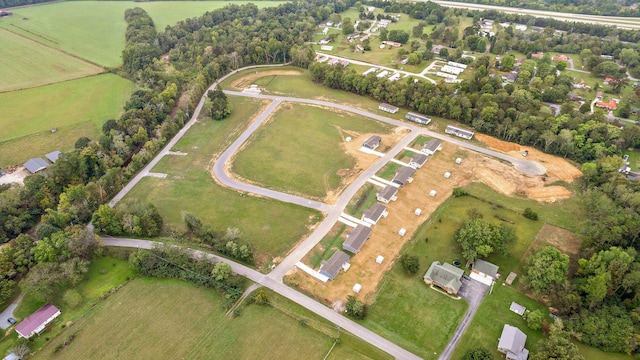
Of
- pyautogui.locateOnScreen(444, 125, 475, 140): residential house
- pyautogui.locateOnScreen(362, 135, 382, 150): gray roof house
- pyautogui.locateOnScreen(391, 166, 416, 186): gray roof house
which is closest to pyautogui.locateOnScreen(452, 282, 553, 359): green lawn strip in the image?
pyautogui.locateOnScreen(391, 166, 416, 186): gray roof house

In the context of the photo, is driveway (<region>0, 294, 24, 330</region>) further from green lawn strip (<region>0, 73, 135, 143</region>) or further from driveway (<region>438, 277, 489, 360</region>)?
driveway (<region>438, 277, 489, 360</region>)

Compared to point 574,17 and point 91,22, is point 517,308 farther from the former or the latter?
point 91,22

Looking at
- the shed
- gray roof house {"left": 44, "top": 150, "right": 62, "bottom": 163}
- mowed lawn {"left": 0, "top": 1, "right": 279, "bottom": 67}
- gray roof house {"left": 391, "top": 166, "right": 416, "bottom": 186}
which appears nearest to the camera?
the shed

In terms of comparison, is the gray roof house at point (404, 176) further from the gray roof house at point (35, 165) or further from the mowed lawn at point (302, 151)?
the gray roof house at point (35, 165)

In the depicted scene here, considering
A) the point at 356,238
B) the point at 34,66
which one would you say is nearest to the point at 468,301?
the point at 356,238

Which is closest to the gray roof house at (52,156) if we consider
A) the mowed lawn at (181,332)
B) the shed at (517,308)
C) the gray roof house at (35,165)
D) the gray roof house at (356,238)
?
the gray roof house at (35,165)

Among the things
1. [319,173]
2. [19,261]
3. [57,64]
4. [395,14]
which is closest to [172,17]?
[57,64]
